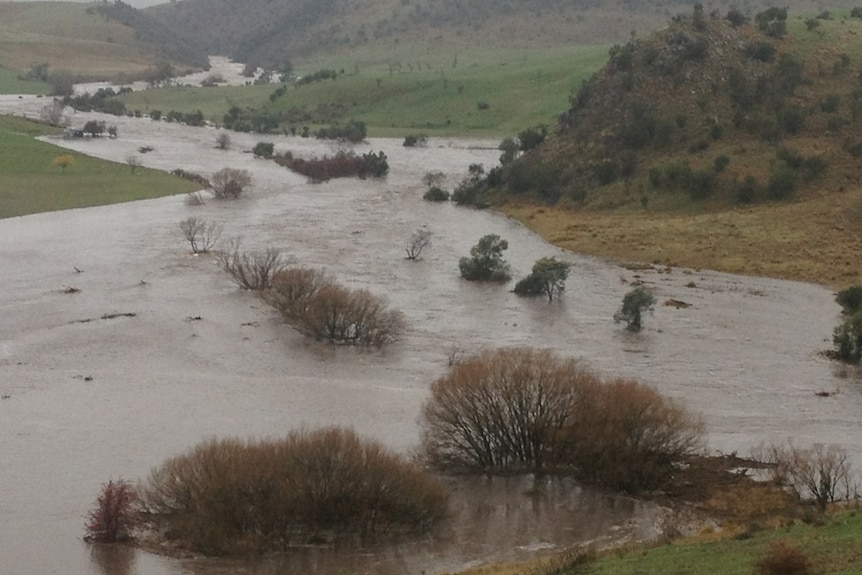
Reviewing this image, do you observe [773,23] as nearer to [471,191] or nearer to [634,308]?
[471,191]

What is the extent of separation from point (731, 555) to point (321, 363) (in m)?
19.6

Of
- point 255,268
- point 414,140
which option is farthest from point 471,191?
point 414,140

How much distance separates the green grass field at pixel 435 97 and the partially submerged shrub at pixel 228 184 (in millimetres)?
36940

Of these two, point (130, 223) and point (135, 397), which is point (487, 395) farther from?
point (130, 223)

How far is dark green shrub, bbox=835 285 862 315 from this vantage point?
4166 centimetres

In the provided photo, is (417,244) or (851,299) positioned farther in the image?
(417,244)

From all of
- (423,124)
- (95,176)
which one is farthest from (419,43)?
(95,176)

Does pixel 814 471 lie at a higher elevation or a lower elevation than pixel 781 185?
lower

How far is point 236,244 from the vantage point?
51656 mm

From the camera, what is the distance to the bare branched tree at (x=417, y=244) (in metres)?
51.1

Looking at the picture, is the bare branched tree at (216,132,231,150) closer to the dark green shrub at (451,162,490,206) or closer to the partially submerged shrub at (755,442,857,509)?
the dark green shrub at (451,162,490,206)

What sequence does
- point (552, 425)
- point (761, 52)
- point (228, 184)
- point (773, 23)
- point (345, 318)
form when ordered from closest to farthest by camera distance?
point (552, 425)
point (345, 318)
point (228, 184)
point (761, 52)
point (773, 23)

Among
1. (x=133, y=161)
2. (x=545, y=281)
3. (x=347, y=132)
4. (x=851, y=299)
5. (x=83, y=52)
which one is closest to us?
(x=851, y=299)

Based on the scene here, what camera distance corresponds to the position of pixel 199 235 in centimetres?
5284
